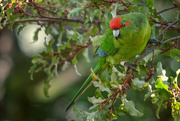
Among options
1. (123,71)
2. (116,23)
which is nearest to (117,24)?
(116,23)

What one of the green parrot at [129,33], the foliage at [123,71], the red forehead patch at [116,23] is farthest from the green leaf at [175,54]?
the red forehead patch at [116,23]

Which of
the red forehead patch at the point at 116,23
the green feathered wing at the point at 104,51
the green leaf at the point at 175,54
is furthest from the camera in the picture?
the green feathered wing at the point at 104,51

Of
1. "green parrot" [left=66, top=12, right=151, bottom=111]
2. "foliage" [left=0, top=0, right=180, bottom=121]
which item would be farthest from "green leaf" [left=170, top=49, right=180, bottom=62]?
"green parrot" [left=66, top=12, right=151, bottom=111]

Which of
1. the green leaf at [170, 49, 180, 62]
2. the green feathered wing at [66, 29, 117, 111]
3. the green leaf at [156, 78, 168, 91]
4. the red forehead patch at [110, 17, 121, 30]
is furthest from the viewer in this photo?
the green feathered wing at [66, 29, 117, 111]

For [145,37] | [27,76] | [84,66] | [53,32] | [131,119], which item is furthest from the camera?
[27,76]

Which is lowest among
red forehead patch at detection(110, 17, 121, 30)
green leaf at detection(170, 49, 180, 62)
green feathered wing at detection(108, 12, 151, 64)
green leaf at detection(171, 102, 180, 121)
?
green leaf at detection(171, 102, 180, 121)

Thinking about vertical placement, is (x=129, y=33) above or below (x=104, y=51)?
above

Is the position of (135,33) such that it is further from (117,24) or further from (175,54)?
(175,54)

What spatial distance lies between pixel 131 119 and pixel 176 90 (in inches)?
47.5

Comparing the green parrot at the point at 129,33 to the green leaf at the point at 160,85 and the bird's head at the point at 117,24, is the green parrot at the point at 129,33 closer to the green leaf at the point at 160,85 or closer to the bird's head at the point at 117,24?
the bird's head at the point at 117,24

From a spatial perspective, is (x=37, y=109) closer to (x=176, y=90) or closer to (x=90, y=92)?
(x=90, y=92)

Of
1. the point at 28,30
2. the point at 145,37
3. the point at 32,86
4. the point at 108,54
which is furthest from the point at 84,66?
the point at 145,37

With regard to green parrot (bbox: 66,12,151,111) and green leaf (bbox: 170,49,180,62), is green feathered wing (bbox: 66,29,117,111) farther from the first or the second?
green leaf (bbox: 170,49,180,62)

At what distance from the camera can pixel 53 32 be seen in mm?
1570
